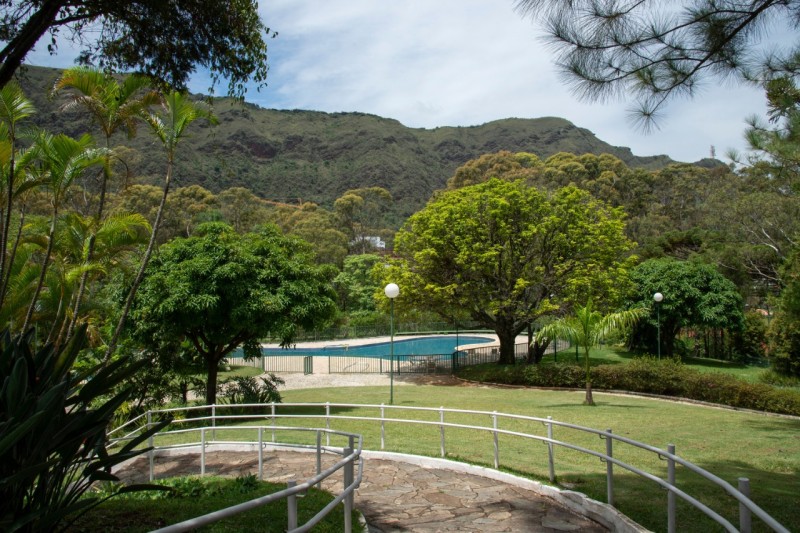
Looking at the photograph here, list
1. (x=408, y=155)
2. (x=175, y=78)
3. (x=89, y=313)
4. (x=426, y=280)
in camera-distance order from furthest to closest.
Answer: (x=408, y=155) < (x=426, y=280) < (x=89, y=313) < (x=175, y=78)

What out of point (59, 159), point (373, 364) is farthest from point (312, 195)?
point (59, 159)

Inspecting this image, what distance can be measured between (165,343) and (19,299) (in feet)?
13.4

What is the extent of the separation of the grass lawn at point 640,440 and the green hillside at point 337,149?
89.0 meters

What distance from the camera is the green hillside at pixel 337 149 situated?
115 m

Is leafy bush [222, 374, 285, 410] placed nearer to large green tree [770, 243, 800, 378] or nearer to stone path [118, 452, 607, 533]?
stone path [118, 452, 607, 533]

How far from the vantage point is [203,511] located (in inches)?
244

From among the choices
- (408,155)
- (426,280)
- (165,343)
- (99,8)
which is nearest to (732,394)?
(426,280)

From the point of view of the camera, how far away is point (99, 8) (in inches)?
289

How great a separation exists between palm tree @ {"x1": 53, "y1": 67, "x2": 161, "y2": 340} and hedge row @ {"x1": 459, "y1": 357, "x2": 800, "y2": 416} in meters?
16.6

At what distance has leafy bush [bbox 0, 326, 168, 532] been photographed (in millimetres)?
3615

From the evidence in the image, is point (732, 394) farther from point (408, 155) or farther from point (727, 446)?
point (408, 155)

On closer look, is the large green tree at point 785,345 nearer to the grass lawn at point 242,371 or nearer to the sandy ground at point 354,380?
the sandy ground at point 354,380

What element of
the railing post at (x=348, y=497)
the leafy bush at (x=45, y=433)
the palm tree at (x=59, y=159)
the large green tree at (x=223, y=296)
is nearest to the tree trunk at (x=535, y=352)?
the large green tree at (x=223, y=296)

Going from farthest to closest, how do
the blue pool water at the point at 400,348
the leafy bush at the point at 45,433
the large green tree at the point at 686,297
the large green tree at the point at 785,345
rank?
the blue pool water at the point at 400,348 → the large green tree at the point at 686,297 → the large green tree at the point at 785,345 → the leafy bush at the point at 45,433
